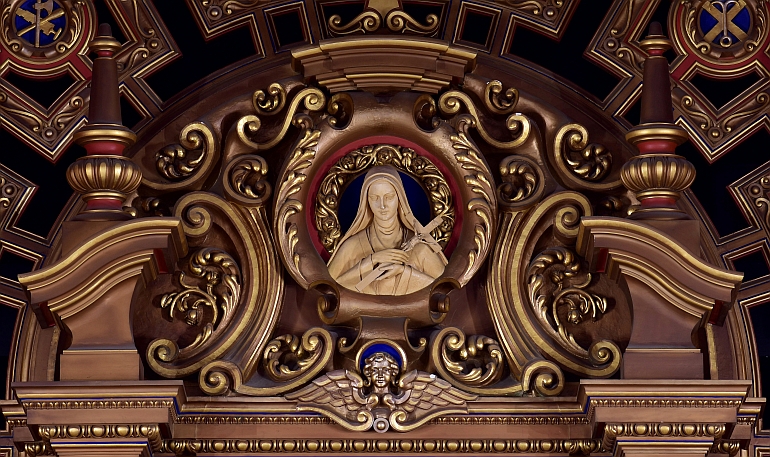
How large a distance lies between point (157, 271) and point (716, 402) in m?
2.35

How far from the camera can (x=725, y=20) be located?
9.69m

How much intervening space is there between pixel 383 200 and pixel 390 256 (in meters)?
0.24

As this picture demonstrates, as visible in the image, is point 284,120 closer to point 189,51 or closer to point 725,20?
point 189,51

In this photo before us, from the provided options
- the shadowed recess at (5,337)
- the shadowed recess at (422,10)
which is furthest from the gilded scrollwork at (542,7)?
the shadowed recess at (5,337)

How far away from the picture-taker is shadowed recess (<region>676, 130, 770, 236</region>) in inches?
382

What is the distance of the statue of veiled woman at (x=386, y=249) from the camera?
9.52 meters

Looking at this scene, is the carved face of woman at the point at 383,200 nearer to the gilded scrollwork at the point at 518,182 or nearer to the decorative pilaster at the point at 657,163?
the gilded scrollwork at the point at 518,182

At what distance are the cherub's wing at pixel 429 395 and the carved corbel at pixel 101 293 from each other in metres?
1.11

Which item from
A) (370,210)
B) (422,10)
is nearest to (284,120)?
(370,210)

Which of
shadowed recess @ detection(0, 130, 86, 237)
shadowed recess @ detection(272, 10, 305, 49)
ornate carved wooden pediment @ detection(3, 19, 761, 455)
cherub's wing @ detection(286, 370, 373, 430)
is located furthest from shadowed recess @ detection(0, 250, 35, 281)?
shadowed recess @ detection(272, 10, 305, 49)

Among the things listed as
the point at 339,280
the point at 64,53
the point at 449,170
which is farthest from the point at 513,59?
the point at 64,53

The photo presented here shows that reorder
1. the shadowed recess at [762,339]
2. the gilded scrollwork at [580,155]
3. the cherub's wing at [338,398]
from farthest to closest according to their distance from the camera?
the gilded scrollwork at [580,155], the shadowed recess at [762,339], the cherub's wing at [338,398]

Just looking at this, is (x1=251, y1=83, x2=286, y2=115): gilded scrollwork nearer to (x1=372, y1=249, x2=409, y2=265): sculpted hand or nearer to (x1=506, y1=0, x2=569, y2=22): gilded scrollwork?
(x1=372, y1=249, x2=409, y2=265): sculpted hand

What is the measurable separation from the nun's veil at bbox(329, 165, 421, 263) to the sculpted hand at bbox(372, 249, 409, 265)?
0.41ft
